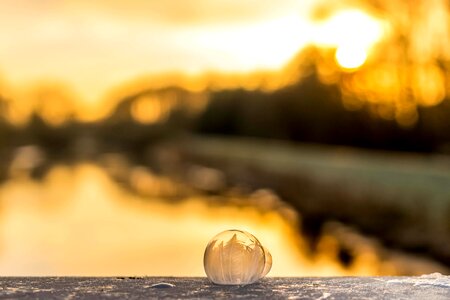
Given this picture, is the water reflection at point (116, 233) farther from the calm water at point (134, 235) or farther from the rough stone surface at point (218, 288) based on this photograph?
the rough stone surface at point (218, 288)

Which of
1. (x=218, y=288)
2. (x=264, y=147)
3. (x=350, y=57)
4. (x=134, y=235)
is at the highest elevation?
(x=350, y=57)

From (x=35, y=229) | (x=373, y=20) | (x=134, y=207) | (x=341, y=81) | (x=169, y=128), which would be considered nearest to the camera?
(x=35, y=229)

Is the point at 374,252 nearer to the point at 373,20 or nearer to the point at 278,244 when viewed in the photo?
the point at 278,244

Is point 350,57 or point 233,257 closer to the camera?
point 233,257

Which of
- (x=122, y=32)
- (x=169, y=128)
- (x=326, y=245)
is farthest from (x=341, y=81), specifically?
(x=169, y=128)

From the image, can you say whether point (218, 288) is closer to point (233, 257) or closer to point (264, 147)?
point (233, 257)

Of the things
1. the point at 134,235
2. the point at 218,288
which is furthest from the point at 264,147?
the point at 218,288

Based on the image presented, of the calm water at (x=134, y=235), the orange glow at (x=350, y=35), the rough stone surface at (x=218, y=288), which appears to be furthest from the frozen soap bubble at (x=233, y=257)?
the orange glow at (x=350, y=35)
